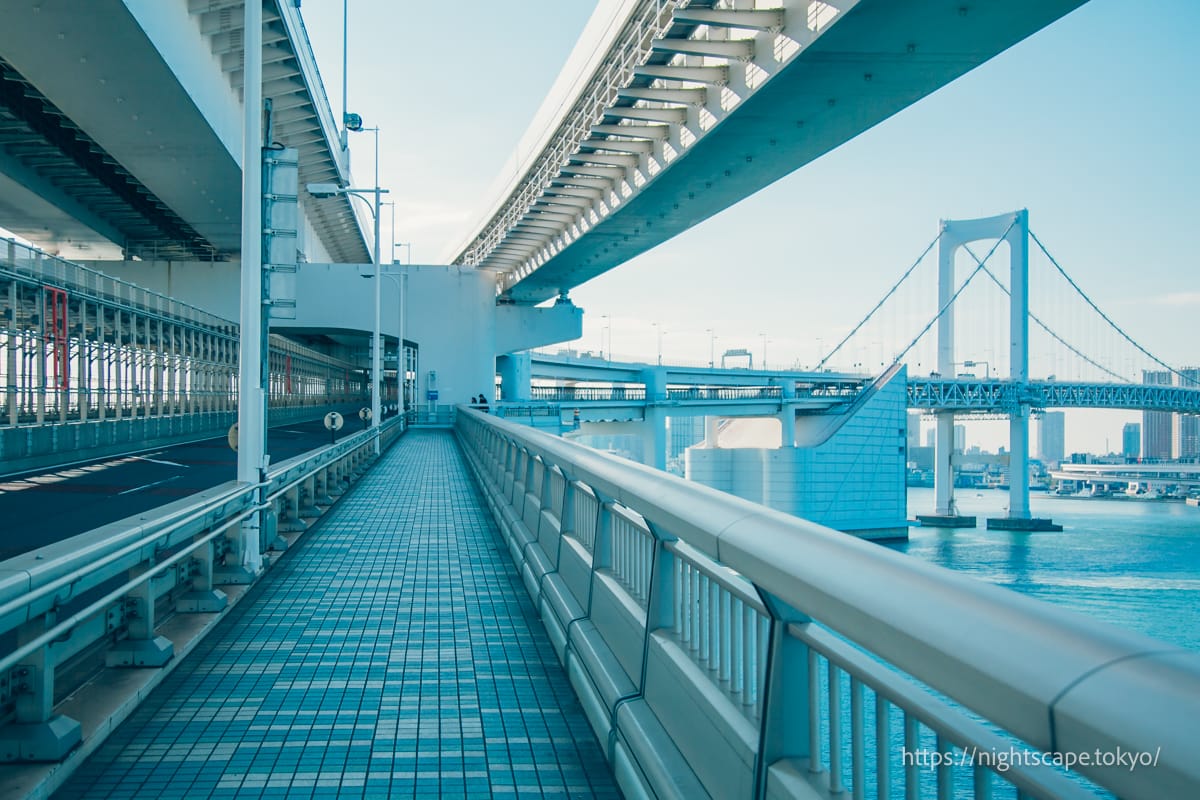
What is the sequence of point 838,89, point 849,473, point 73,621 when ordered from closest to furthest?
point 73,621, point 838,89, point 849,473

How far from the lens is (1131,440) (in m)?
91.7

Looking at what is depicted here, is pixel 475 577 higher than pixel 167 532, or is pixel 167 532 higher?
pixel 167 532

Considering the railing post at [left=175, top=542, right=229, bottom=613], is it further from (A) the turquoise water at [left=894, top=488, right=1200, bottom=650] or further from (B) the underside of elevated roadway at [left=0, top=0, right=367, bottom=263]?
(A) the turquoise water at [left=894, top=488, right=1200, bottom=650]

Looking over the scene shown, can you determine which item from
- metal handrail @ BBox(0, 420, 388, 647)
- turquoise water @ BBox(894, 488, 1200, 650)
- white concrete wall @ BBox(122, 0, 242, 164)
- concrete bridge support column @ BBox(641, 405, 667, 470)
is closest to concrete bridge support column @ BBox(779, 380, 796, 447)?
concrete bridge support column @ BBox(641, 405, 667, 470)

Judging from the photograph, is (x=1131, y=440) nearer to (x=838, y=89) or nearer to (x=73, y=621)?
(x=838, y=89)

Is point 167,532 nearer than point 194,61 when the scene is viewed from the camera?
Yes

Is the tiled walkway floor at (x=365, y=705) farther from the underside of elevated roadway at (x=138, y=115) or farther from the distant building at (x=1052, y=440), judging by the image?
the distant building at (x=1052, y=440)

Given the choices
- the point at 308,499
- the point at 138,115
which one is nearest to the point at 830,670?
the point at 308,499

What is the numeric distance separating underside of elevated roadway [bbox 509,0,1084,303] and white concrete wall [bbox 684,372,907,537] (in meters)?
21.0

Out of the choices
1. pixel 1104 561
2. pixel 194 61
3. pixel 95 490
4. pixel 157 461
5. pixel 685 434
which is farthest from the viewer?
pixel 685 434

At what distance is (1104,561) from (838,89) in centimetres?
2324

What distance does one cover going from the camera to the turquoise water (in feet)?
78.2

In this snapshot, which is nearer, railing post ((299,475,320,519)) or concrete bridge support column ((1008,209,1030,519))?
railing post ((299,475,320,519))

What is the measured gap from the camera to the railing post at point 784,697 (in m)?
2.15
